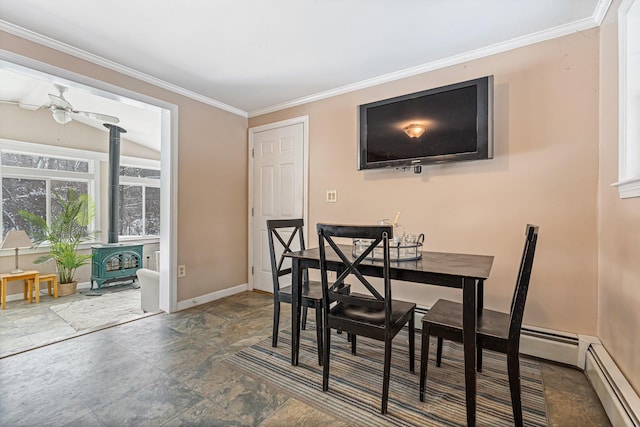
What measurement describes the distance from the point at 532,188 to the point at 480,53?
1.14m

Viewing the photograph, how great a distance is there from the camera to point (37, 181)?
4.25m

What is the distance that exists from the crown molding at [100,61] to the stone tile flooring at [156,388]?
229 cm

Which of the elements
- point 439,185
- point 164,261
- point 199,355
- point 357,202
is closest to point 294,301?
point 199,355

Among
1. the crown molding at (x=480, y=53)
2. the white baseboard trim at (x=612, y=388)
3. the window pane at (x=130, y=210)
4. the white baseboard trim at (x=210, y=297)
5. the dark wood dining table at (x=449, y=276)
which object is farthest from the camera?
the window pane at (x=130, y=210)

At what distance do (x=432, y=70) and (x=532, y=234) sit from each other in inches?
71.1

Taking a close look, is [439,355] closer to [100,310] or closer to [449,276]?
[449,276]

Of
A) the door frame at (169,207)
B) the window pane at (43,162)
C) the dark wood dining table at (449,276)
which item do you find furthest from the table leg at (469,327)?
the window pane at (43,162)

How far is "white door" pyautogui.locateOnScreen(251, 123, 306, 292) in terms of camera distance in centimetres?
346

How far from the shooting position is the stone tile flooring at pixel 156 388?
59.1 inches

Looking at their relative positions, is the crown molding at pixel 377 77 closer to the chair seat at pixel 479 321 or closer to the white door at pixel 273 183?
the white door at pixel 273 183

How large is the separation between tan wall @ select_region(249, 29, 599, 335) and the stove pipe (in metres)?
4.34

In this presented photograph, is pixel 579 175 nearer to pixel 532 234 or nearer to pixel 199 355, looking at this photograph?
pixel 532 234

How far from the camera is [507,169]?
2.26 metres

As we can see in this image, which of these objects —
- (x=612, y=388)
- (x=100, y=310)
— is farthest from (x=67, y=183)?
(x=612, y=388)
